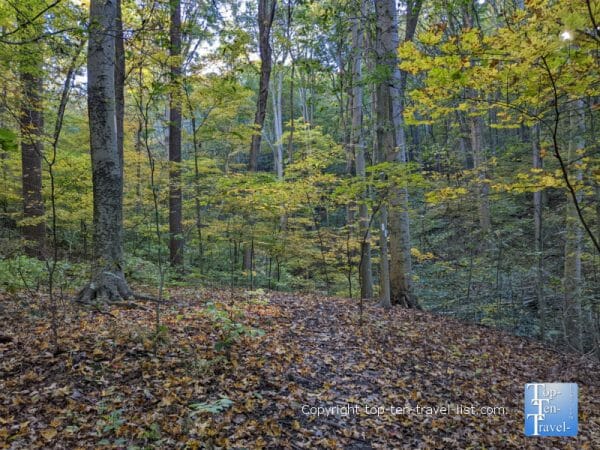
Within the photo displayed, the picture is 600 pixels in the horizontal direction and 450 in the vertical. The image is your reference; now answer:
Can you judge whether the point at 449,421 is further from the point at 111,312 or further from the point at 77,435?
the point at 111,312

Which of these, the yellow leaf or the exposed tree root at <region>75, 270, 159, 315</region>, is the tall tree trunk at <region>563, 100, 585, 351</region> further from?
the yellow leaf

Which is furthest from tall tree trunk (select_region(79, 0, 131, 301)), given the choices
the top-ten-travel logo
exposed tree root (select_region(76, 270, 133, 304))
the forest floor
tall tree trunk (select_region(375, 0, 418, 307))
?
the top-ten-travel logo

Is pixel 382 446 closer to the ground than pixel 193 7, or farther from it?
closer to the ground

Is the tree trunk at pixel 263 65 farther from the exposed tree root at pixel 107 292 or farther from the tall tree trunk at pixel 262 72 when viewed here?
the exposed tree root at pixel 107 292

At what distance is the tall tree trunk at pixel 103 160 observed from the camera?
5.32m

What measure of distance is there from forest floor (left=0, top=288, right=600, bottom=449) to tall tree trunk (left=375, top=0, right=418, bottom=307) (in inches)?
84.6

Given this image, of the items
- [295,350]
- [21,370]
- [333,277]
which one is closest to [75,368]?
[21,370]

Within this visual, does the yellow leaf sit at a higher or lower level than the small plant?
lower

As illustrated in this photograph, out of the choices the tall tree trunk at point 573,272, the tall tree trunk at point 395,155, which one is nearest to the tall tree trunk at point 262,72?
the tall tree trunk at point 395,155

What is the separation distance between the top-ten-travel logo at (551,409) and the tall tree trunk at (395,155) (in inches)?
131

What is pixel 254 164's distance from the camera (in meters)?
12.0

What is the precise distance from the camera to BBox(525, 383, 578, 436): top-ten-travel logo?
4187 millimetres

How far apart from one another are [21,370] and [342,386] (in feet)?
10.5

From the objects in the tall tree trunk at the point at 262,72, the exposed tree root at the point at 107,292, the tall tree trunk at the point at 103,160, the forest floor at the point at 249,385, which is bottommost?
the forest floor at the point at 249,385
